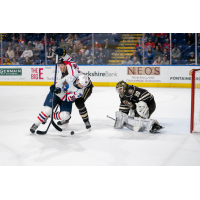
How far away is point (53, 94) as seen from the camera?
11.6 feet

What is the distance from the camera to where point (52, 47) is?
10.5 metres

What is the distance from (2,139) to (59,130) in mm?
678

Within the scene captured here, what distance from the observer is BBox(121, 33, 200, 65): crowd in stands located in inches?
370

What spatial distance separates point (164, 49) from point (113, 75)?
193 centimetres

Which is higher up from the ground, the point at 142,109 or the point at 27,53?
the point at 27,53

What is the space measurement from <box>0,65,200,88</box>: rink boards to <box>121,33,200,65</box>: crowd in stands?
7.9 inches

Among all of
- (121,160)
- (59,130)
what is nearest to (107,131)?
(59,130)

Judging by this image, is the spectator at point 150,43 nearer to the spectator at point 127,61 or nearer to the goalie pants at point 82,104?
the spectator at point 127,61

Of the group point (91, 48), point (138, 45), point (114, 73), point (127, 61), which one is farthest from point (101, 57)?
point (138, 45)

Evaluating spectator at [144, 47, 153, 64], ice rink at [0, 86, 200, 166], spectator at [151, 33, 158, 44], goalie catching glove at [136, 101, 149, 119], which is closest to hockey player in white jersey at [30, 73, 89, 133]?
ice rink at [0, 86, 200, 166]

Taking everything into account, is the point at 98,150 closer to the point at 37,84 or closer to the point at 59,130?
the point at 59,130

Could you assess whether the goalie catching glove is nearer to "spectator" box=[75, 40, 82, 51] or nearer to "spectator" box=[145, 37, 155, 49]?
"spectator" box=[145, 37, 155, 49]

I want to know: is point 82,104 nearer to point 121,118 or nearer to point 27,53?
point 121,118

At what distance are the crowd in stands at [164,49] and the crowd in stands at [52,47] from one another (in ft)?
2.90
